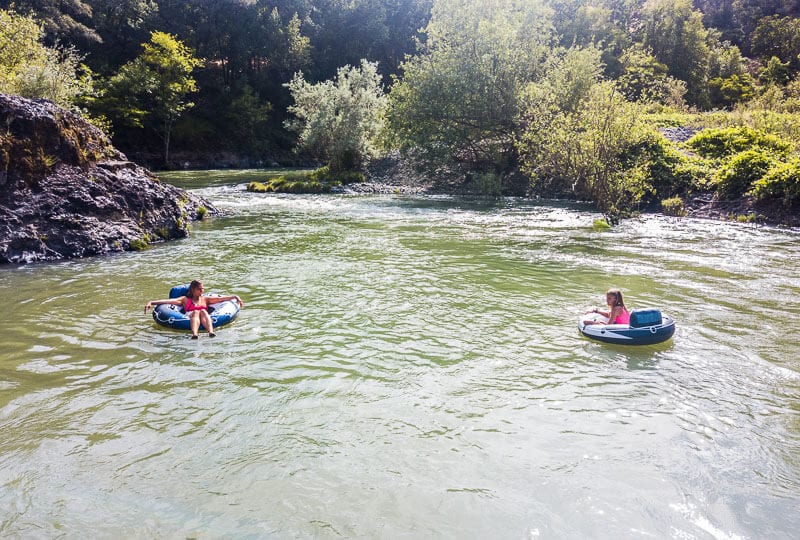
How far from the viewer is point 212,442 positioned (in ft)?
21.0

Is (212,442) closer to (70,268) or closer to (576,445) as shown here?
(576,445)

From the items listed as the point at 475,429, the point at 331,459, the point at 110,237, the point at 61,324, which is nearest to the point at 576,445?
the point at 475,429

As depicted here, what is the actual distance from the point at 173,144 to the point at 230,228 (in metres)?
39.4

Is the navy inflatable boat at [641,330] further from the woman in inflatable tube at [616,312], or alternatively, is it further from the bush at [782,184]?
the bush at [782,184]

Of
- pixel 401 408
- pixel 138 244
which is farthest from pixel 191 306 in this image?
pixel 138 244

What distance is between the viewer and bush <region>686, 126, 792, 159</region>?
2336 centimetres

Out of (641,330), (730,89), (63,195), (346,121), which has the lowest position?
(641,330)

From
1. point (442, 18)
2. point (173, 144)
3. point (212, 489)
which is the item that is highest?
point (442, 18)

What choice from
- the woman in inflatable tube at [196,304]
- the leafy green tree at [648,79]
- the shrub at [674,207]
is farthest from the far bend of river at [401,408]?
the leafy green tree at [648,79]

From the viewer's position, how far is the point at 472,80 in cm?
3192

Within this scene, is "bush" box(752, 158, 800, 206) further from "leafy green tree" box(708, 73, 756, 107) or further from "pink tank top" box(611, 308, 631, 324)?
"leafy green tree" box(708, 73, 756, 107)

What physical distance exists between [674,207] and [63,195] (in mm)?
24354

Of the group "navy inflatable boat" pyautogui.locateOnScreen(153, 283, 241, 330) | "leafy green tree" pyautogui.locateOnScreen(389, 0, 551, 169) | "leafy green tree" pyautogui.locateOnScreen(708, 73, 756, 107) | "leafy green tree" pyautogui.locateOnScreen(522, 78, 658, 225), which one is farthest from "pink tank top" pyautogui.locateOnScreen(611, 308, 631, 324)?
"leafy green tree" pyautogui.locateOnScreen(708, 73, 756, 107)

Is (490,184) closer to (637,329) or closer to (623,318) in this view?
(623,318)
